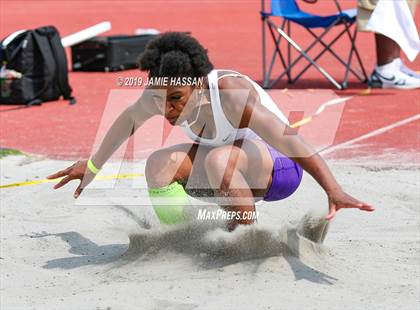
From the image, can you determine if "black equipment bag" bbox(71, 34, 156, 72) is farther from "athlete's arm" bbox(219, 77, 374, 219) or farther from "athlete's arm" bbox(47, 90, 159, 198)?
"athlete's arm" bbox(219, 77, 374, 219)

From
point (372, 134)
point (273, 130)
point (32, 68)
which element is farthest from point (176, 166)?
point (32, 68)

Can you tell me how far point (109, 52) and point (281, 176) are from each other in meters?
6.93

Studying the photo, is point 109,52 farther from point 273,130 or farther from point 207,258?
point 273,130

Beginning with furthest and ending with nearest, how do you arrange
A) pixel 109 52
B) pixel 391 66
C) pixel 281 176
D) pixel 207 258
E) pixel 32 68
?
pixel 109 52, pixel 391 66, pixel 32 68, pixel 281 176, pixel 207 258

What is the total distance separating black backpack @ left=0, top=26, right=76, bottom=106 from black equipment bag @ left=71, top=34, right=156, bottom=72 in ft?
5.65

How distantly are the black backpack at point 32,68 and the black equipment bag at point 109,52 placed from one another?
5.65 feet

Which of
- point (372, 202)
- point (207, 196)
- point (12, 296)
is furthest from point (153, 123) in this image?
point (12, 296)

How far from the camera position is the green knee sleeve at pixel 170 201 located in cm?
427

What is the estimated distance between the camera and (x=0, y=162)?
260 inches

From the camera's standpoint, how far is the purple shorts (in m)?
4.37

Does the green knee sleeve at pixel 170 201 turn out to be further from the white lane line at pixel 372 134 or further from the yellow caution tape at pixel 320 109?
the yellow caution tape at pixel 320 109

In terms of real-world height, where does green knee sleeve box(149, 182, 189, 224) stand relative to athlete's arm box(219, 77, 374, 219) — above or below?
below

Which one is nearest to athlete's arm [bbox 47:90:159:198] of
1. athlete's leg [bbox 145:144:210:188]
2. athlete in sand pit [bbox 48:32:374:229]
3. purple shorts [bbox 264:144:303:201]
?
athlete in sand pit [bbox 48:32:374:229]

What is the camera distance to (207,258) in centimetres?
425
